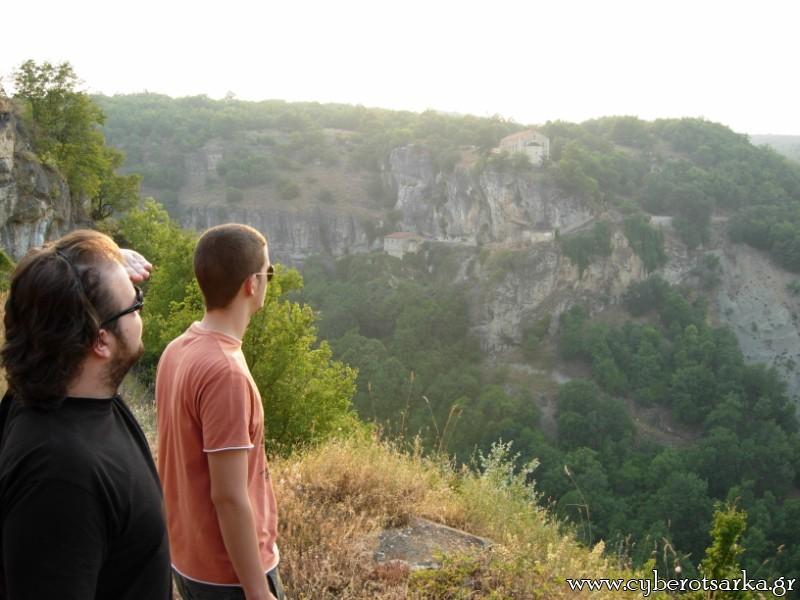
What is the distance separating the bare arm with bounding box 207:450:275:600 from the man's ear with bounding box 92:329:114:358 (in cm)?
52

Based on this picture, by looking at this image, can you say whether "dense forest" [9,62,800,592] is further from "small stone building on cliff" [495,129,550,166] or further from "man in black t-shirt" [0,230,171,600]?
"man in black t-shirt" [0,230,171,600]

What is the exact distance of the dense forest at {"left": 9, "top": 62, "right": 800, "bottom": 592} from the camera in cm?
1265

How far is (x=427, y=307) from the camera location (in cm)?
4816

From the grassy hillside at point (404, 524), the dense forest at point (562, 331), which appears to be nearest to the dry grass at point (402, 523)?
the grassy hillside at point (404, 524)

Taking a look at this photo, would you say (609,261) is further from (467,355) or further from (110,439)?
(110,439)

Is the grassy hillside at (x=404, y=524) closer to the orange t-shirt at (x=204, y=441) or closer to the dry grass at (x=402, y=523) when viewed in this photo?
the dry grass at (x=402, y=523)

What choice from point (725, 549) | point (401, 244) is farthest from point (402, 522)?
point (401, 244)

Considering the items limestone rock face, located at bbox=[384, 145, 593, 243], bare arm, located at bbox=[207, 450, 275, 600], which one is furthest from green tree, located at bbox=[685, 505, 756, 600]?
limestone rock face, located at bbox=[384, 145, 593, 243]

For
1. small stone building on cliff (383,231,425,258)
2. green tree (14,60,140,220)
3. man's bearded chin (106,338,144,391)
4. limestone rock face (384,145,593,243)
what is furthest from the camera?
small stone building on cliff (383,231,425,258)

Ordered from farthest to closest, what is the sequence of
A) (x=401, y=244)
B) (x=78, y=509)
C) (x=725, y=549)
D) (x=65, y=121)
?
1. (x=401, y=244)
2. (x=65, y=121)
3. (x=725, y=549)
4. (x=78, y=509)

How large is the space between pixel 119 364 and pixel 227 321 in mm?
567

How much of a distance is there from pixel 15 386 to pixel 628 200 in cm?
5917

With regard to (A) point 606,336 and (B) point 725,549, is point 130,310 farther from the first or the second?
(A) point 606,336

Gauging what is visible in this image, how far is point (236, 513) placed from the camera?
1.73 m
